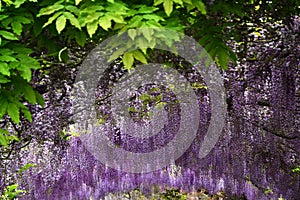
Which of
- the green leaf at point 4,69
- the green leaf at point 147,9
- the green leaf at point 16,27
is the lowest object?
the green leaf at point 4,69

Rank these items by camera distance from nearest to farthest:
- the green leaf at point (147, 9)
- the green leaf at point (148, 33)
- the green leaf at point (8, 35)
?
the green leaf at point (148, 33)
the green leaf at point (147, 9)
the green leaf at point (8, 35)

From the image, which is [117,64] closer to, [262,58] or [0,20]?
[262,58]

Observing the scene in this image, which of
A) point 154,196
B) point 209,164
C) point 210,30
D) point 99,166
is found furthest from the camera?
point 154,196

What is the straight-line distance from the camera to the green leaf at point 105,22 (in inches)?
91.5

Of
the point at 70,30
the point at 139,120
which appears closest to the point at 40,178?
the point at 139,120

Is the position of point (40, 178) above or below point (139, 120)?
below

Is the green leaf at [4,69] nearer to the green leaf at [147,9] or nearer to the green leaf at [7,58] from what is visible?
the green leaf at [7,58]

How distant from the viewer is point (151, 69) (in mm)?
4926

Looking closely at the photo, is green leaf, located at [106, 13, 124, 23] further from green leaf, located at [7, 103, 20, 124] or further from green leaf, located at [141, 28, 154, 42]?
green leaf, located at [7, 103, 20, 124]

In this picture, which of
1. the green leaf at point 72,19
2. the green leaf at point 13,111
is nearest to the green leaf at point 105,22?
the green leaf at point 72,19

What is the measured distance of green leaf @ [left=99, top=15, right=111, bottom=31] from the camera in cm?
232

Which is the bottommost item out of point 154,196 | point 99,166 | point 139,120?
point 154,196

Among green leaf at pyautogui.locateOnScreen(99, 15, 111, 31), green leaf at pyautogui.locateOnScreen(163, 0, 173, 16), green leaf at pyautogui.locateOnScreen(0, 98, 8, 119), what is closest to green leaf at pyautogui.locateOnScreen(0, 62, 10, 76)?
green leaf at pyautogui.locateOnScreen(0, 98, 8, 119)

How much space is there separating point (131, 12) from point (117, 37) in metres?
0.15
